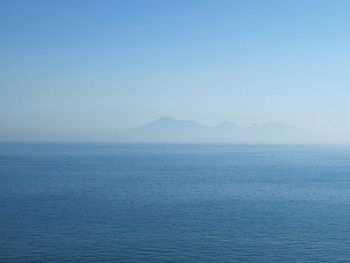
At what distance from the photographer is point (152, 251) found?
4978 cm

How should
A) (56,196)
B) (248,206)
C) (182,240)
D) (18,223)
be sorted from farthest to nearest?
1. (56,196)
2. (248,206)
3. (18,223)
4. (182,240)

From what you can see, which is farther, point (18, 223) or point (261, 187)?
point (261, 187)

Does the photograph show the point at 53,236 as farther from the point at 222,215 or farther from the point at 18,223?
the point at 222,215

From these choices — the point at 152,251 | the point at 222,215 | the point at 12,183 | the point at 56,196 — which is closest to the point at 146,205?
the point at 222,215

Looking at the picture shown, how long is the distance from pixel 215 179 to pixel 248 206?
1758 inches

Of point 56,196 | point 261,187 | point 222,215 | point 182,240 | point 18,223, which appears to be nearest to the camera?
point 182,240

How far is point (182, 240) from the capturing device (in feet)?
177

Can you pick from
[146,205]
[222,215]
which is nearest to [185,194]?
[146,205]

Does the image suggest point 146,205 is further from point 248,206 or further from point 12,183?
point 12,183

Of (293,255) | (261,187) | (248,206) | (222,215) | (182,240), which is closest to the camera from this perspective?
(293,255)

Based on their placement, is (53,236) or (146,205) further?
(146,205)

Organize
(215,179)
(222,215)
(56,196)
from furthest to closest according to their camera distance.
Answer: (215,179) → (56,196) → (222,215)

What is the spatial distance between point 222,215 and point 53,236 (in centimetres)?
2796

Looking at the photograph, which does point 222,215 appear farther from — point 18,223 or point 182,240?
point 18,223
